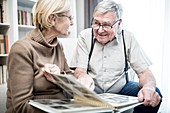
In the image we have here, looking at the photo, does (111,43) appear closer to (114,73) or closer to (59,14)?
(114,73)

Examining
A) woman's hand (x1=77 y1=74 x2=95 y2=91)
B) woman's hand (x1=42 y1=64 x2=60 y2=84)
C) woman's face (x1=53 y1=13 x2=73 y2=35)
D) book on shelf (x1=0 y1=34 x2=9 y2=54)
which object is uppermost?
woman's face (x1=53 y1=13 x2=73 y2=35)

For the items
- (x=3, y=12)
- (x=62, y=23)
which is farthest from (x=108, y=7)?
(x=3, y=12)

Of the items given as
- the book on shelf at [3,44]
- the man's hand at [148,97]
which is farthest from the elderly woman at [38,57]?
the book on shelf at [3,44]

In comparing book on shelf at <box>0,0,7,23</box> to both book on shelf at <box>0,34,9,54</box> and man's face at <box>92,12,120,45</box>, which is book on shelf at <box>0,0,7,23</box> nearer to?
book on shelf at <box>0,34,9,54</box>

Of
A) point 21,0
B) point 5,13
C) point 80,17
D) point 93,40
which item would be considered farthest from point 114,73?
point 80,17

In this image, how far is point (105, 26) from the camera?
1432 mm

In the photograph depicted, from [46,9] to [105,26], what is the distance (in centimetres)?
45

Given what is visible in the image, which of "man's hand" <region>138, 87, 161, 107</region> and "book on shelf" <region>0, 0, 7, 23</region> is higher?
"book on shelf" <region>0, 0, 7, 23</region>

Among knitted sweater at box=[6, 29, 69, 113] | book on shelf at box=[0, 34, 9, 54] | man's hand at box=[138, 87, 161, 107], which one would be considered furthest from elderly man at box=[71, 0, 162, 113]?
book on shelf at box=[0, 34, 9, 54]

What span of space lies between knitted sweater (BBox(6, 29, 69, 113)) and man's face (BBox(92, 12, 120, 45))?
1.08 ft

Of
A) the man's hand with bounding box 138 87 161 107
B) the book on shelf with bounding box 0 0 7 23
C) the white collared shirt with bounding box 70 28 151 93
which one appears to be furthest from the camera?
the book on shelf with bounding box 0 0 7 23

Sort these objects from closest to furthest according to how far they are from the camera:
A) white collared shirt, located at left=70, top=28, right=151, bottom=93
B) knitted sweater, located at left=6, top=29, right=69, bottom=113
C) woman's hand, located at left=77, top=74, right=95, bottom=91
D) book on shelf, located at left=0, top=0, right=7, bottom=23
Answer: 1. knitted sweater, located at left=6, top=29, right=69, bottom=113
2. woman's hand, located at left=77, top=74, right=95, bottom=91
3. white collared shirt, located at left=70, top=28, right=151, bottom=93
4. book on shelf, located at left=0, top=0, right=7, bottom=23

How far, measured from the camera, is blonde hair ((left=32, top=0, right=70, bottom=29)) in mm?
1148

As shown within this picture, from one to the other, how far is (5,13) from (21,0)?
0.36 metres
